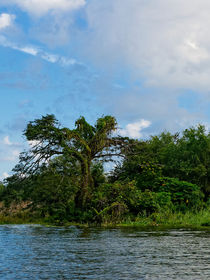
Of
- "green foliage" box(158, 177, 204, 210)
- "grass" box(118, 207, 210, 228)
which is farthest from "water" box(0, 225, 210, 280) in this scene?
"green foliage" box(158, 177, 204, 210)

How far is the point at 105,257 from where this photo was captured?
42.9 ft

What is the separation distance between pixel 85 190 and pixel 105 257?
1628cm

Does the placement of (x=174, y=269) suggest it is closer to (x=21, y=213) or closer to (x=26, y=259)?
(x=26, y=259)

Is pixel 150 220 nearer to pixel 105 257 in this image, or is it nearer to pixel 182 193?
pixel 182 193

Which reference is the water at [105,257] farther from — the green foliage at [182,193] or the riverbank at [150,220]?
the green foliage at [182,193]

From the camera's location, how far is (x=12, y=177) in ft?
97.2

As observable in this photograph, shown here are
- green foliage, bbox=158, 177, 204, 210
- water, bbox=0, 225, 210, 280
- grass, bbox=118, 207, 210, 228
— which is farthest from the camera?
green foliage, bbox=158, 177, 204, 210

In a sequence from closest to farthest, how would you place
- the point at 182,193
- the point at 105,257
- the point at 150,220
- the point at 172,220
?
the point at 105,257 < the point at 172,220 < the point at 150,220 < the point at 182,193

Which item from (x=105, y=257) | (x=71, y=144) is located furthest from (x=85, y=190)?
(x=105, y=257)

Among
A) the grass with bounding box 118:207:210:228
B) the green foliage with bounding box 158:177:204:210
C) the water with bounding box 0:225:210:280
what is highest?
the green foliage with bounding box 158:177:204:210

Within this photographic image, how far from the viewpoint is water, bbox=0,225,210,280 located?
33.6ft

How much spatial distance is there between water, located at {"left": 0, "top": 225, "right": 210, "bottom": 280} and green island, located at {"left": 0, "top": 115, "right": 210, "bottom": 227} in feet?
28.9

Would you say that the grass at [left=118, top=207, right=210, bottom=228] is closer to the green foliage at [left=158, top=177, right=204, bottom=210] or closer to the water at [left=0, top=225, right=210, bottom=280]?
the green foliage at [left=158, top=177, right=204, bottom=210]

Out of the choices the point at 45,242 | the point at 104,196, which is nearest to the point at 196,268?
the point at 45,242
